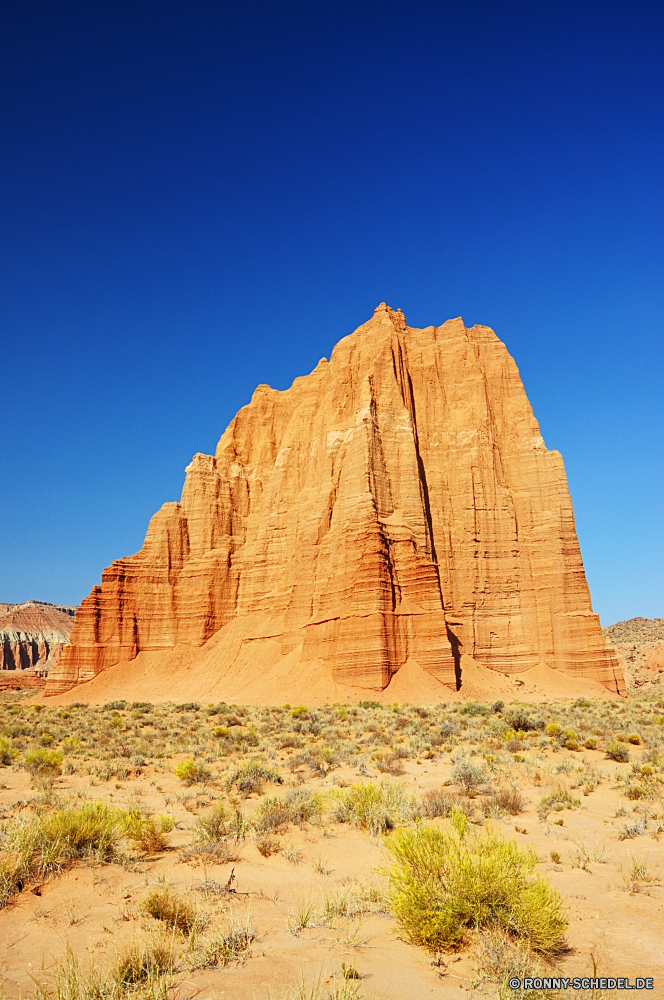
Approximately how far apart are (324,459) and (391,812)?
4357 centimetres

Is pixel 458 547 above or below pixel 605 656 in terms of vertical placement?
above

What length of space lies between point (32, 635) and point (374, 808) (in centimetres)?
14823

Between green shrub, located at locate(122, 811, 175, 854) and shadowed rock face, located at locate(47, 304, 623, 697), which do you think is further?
shadowed rock face, located at locate(47, 304, 623, 697)

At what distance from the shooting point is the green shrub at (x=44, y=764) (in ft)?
42.9

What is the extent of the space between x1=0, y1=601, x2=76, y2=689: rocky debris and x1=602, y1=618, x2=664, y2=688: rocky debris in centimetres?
8571

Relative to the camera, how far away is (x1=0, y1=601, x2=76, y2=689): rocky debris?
11425cm

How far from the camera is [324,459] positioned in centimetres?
5181

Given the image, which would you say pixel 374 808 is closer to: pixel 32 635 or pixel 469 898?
pixel 469 898

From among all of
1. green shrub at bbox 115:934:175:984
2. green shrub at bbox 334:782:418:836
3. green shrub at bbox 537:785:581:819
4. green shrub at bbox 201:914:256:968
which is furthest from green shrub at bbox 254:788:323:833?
green shrub at bbox 115:934:175:984

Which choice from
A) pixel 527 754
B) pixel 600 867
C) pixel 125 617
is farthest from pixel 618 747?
pixel 125 617

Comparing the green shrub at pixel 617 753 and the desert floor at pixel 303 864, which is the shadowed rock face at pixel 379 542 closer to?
the green shrub at pixel 617 753

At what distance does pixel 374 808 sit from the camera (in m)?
9.25

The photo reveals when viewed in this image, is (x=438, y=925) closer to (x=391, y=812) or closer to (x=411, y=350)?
(x=391, y=812)

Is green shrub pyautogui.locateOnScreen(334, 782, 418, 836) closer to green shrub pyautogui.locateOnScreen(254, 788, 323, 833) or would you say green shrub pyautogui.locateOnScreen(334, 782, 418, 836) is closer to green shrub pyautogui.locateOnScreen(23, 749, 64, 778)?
green shrub pyautogui.locateOnScreen(254, 788, 323, 833)
